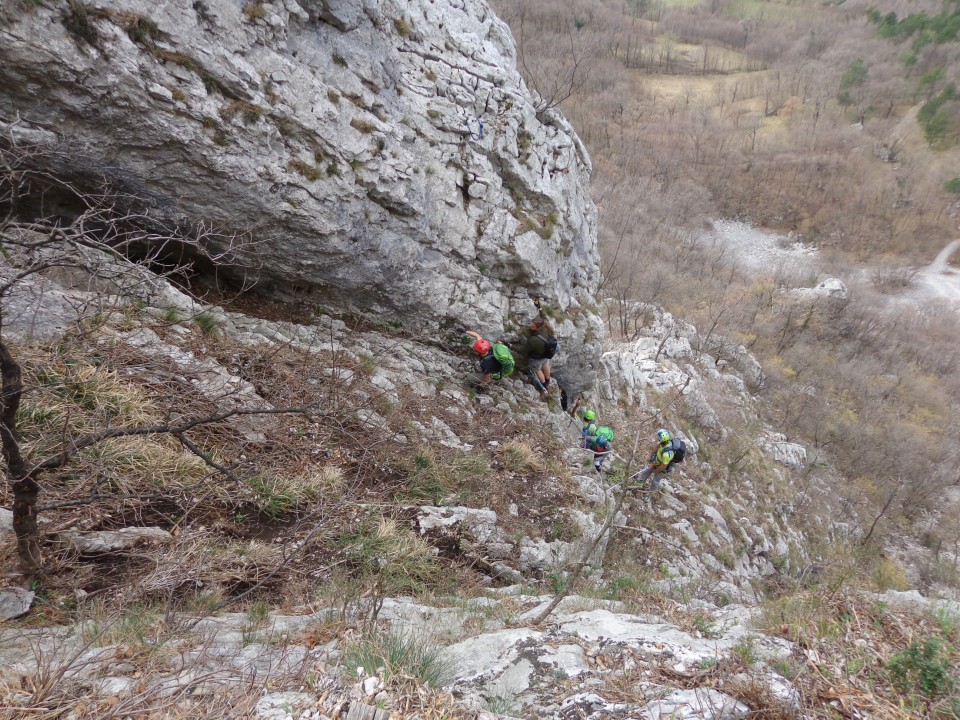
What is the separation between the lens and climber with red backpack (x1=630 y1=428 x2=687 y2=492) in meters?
8.30

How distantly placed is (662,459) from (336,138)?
23.3 feet

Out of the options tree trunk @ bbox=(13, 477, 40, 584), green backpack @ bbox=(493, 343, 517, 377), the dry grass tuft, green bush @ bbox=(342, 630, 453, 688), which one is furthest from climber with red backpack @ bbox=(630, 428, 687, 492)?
tree trunk @ bbox=(13, 477, 40, 584)

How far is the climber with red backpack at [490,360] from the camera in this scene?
730cm

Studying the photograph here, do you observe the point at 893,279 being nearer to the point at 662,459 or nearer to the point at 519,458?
the point at 662,459

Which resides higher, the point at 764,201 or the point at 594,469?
the point at 764,201

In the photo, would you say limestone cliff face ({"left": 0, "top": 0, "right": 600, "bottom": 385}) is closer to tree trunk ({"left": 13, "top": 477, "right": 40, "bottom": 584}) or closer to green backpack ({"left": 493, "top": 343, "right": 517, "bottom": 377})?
green backpack ({"left": 493, "top": 343, "right": 517, "bottom": 377})

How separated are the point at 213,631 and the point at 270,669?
65 cm

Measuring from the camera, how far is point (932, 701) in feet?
8.86

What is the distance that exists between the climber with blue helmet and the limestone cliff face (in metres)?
1.84

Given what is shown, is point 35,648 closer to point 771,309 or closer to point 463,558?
point 463,558

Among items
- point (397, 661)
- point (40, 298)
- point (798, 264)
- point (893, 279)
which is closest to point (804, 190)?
point (893, 279)

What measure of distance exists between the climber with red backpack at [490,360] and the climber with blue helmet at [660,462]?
9.58ft

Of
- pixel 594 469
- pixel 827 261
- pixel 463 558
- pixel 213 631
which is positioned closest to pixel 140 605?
pixel 213 631

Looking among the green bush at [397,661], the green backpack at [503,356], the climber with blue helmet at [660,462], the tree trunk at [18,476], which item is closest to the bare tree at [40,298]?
the tree trunk at [18,476]
